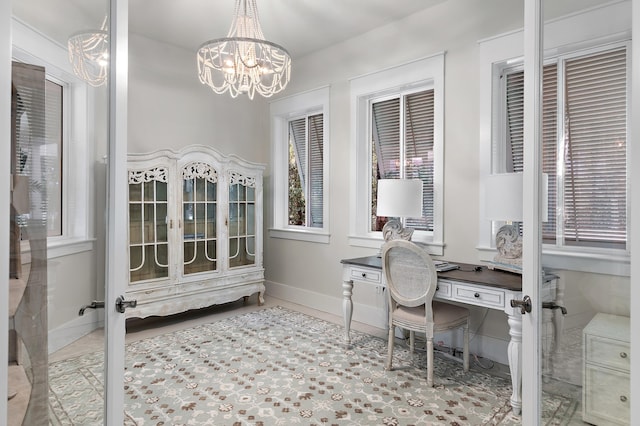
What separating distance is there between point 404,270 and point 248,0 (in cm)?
250

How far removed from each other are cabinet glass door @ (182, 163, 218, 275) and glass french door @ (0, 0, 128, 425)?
2.71 m

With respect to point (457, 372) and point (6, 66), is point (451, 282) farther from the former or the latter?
point (6, 66)

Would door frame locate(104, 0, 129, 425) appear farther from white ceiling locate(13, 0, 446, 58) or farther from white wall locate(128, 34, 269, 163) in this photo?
white wall locate(128, 34, 269, 163)

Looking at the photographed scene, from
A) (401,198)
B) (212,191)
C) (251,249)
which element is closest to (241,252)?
(251,249)

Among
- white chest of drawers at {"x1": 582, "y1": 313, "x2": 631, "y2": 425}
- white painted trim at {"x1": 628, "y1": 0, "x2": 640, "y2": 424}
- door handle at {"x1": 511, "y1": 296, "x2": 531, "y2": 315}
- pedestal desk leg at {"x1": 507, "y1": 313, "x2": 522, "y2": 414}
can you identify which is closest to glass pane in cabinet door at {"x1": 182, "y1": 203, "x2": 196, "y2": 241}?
pedestal desk leg at {"x1": 507, "y1": 313, "x2": 522, "y2": 414}

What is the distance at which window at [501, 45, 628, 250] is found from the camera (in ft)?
3.36

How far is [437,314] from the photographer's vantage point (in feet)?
8.76

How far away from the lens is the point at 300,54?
14.7 ft

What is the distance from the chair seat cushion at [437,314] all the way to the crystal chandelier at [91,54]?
7.58ft

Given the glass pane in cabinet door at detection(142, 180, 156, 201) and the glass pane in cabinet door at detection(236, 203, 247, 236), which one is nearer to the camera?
the glass pane in cabinet door at detection(142, 180, 156, 201)

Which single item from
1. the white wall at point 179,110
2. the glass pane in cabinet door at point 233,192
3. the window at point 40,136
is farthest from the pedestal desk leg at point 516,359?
the white wall at point 179,110

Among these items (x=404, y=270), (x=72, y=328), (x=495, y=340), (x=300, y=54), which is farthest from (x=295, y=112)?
(x=72, y=328)

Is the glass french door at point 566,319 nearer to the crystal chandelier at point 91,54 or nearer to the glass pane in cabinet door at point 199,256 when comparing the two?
the crystal chandelier at point 91,54

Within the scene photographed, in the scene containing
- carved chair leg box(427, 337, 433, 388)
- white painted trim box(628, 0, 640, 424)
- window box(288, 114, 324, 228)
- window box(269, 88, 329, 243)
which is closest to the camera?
white painted trim box(628, 0, 640, 424)
